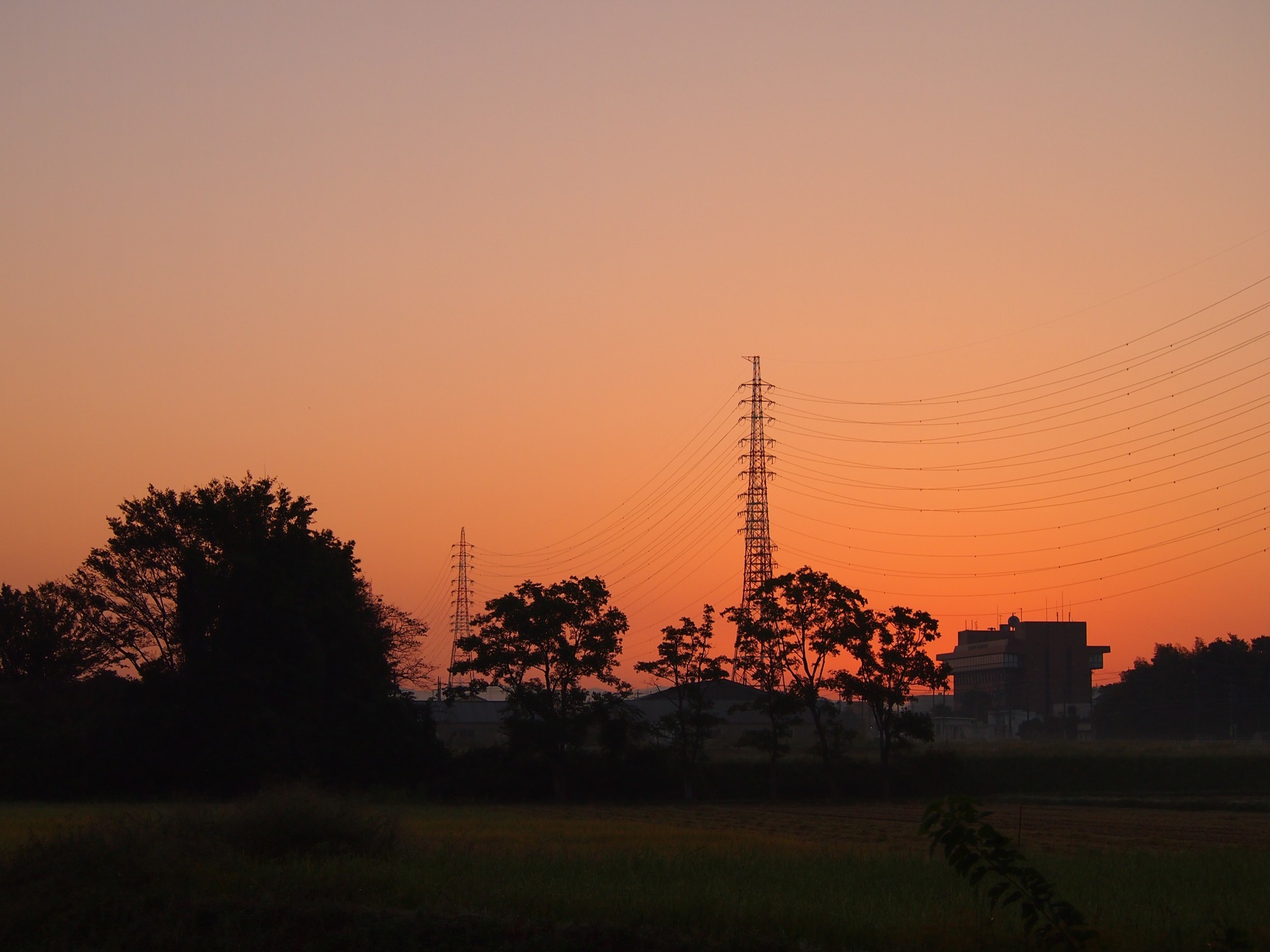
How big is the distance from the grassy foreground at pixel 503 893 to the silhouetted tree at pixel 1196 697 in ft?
337

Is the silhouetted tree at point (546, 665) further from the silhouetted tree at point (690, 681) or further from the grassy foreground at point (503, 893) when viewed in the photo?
the grassy foreground at point (503, 893)

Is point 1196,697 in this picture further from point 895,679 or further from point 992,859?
point 992,859

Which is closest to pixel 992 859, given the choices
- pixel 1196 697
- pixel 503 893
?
pixel 503 893

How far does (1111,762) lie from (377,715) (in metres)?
38.7

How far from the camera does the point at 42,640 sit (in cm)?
5922

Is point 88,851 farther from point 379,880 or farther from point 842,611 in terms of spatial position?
point 842,611

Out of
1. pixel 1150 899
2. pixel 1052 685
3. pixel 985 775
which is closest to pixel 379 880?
pixel 1150 899

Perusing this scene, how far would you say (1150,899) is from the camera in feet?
51.1

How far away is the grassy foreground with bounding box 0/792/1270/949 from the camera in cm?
1334

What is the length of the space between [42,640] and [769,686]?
124 ft

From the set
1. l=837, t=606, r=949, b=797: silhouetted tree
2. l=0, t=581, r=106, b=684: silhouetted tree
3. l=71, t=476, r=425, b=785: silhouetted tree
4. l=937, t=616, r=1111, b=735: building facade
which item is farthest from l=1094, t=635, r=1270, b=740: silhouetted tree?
l=0, t=581, r=106, b=684: silhouetted tree

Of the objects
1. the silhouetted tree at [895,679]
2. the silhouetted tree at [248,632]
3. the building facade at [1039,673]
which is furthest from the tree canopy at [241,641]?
the building facade at [1039,673]

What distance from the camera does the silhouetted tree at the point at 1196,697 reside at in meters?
112

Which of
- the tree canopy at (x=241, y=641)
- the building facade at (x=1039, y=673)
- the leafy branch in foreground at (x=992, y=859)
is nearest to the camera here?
the leafy branch in foreground at (x=992, y=859)
